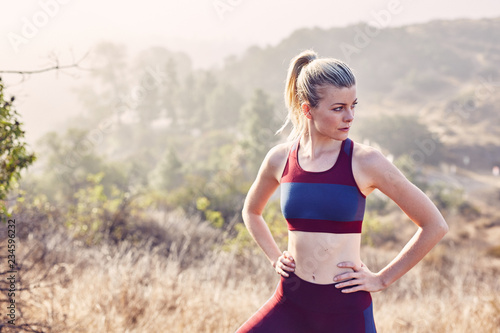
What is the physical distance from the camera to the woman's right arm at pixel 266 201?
2335mm

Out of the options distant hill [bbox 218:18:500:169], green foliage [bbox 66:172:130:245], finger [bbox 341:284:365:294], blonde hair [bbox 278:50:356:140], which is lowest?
finger [bbox 341:284:365:294]

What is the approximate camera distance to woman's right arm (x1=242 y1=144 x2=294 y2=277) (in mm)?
2335

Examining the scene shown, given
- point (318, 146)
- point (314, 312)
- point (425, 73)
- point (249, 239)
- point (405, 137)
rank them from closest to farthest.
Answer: point (314, 312)
point (318, 146)
point (249, 239)
point (405, 137)
point (425, 73)

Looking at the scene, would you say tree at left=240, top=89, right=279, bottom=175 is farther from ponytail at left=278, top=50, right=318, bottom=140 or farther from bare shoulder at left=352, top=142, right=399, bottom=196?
bare shoulder at left=352, top=142, right=399, bottom=196

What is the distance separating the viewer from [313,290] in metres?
2.12

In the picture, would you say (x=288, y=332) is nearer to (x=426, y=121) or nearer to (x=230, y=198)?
(x=230, y=198)

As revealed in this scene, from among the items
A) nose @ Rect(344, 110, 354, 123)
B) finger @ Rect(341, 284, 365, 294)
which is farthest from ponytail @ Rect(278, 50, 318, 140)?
finger @ Rect(341, 284, 365, 294)

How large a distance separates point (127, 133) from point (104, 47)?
1195cm

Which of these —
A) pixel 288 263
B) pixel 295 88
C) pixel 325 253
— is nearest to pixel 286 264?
pixel 288 263

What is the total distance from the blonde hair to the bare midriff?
61 centimetres

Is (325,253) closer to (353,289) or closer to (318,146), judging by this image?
(353,289)

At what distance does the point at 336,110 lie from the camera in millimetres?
2070

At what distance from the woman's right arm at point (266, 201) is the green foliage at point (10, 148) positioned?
1.51 m

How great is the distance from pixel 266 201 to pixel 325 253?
58 cm
